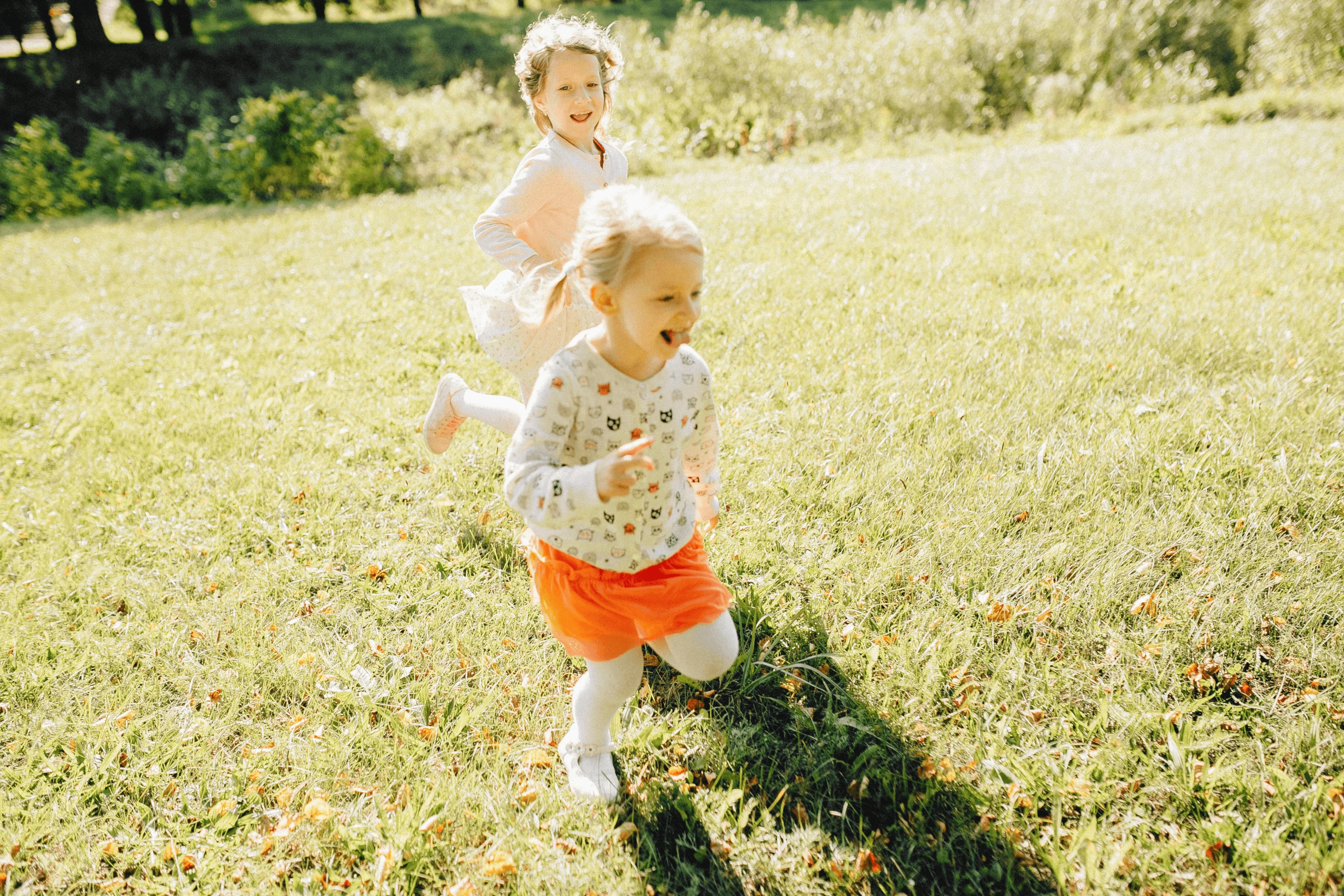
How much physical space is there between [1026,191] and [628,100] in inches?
317

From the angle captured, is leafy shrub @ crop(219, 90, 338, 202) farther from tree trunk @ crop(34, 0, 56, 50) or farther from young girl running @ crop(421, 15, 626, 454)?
tree trunk @ crop(34, 0, 56, 50)

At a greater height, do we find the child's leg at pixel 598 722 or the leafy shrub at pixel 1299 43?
the leafy shrub at pixel 1299 43

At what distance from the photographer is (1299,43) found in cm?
1482

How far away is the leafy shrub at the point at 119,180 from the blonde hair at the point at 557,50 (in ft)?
41.8

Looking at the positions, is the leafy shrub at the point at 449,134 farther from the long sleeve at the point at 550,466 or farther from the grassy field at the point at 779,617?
the long sleeve at the point at 550,466

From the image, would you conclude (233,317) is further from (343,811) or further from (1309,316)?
(1309,316)

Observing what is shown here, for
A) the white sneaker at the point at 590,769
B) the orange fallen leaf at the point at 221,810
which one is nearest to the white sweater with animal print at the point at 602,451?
the white sneaker at the point at 590,769

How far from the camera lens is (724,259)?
6969 mm

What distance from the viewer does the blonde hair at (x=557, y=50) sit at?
2.92 m

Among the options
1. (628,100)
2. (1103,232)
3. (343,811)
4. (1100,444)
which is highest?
(628,100)

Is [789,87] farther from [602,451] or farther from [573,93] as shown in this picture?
[602,451]

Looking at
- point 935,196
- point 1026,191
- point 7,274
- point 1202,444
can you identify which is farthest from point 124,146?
point 1202,444

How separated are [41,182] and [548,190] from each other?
15.1m

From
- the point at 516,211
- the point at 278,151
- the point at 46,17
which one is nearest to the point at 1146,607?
the point at 516,211
